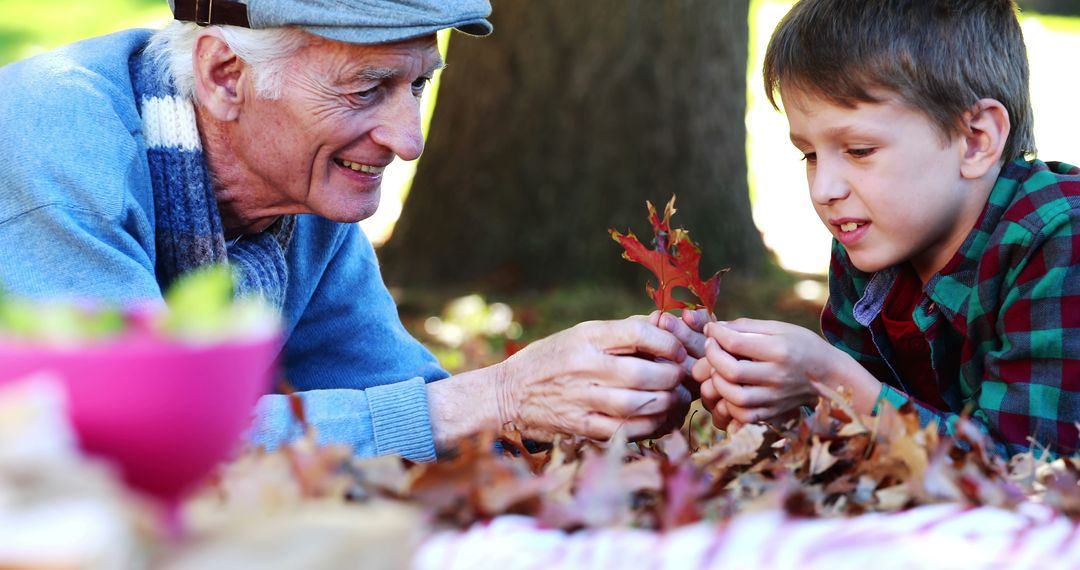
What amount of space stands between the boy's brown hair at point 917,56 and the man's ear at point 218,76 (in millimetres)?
1175

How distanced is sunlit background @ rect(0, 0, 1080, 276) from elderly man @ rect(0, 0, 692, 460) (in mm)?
3699

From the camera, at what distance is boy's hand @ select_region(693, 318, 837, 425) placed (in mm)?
2072

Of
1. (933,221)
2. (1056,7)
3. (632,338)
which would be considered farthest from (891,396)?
(1056,7)

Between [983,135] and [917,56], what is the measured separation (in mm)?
215

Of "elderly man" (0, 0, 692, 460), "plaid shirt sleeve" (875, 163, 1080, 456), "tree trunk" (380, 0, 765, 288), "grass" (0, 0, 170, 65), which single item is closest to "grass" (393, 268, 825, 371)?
"tree trunk" (380, 0, 765, 288)

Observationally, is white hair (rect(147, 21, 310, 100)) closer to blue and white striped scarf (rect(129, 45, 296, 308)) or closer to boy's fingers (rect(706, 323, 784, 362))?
blue and white striped scarf (rect(129, 45, 296, 308))

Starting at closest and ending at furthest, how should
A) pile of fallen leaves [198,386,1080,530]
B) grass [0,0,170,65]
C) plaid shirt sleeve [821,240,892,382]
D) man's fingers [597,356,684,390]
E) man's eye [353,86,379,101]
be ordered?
pile of fallen leaves [198,386,1080,530] → man's fingers [597,356,684,390] → man's eye [353,86,379,101] → plaid shirt sleeve [821,240,892,382] → grass [0,0,170,65]

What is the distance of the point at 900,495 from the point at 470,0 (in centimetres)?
134

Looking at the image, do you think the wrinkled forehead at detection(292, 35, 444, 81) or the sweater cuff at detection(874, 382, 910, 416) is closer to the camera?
the sweater cuff at detection(874, 382, 910, 416)

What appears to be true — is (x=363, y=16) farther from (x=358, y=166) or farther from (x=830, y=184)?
(x=830, y=184)

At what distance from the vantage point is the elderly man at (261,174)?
2.09 m

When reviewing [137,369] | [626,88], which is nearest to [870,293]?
[137,369]

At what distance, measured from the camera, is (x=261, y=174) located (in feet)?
8.16

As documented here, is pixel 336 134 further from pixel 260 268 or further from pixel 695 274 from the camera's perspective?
pixel 695 274
